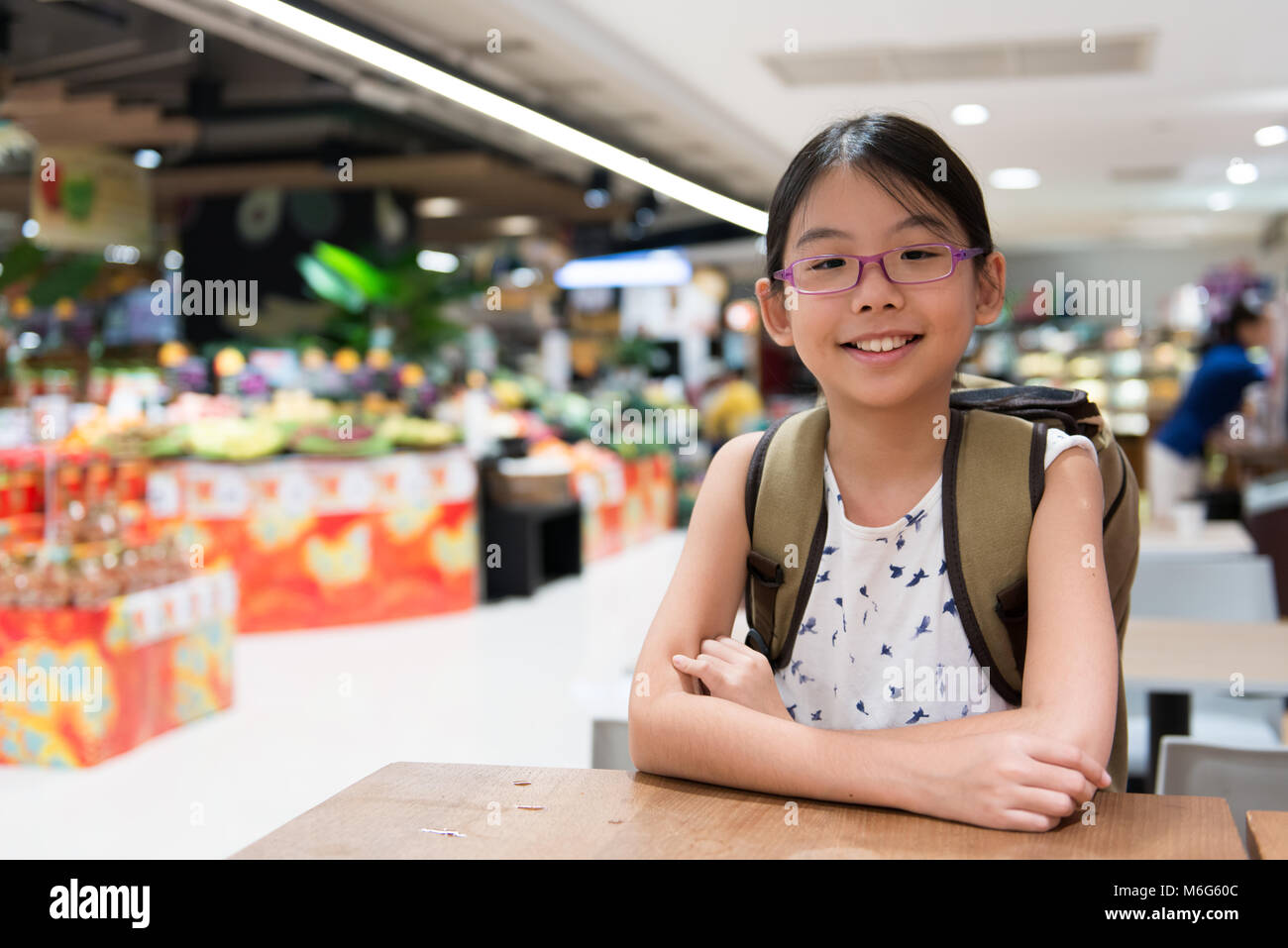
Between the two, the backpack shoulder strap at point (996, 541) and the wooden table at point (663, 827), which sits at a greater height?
the backpack shoulder strap at point (996, 541)

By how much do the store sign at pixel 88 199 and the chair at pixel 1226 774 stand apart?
7.42m

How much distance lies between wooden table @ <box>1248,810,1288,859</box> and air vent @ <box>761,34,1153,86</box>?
245 inches

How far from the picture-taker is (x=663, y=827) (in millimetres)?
1102

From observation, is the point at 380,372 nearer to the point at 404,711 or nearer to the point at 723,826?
the point at 404,711

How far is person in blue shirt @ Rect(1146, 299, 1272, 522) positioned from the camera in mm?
7070

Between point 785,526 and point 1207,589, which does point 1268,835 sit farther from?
point 1207,589

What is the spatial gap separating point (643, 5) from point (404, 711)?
3.67 meters

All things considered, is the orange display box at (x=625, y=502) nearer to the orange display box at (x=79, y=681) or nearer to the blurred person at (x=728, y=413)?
the blurred person at (x=728, y=413)

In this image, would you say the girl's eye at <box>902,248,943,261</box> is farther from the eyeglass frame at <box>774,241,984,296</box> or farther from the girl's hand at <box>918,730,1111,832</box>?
the girl's hand at <box>918,730,1111,832</box>

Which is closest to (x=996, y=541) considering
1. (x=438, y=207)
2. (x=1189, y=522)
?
(x=1189, y=522)

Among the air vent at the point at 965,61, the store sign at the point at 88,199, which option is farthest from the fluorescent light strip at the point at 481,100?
the store sign at the point at 88,199

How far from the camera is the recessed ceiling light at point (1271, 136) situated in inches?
352

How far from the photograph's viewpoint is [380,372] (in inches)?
308

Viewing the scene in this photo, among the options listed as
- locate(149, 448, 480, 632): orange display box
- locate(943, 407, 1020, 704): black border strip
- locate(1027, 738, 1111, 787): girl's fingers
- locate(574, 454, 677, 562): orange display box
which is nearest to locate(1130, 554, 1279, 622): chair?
locate(943, 407, 1020, 704): black border strip
